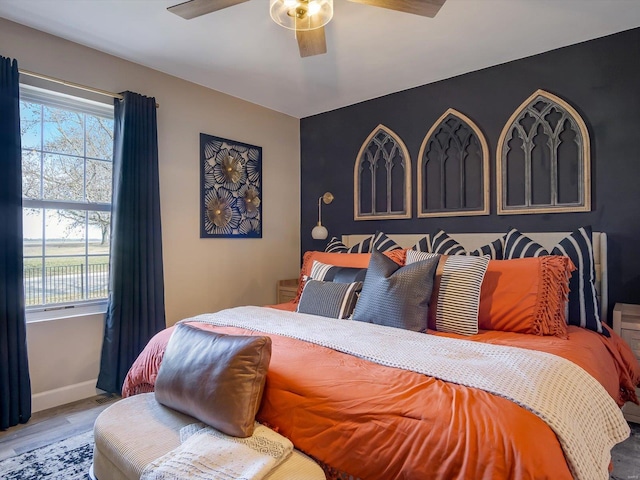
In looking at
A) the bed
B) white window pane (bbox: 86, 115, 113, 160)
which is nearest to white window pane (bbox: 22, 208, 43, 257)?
white window pane (bbox: 86, 115, 113, 160)

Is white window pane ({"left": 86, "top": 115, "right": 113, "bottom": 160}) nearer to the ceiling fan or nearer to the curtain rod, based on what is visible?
the curtain rod

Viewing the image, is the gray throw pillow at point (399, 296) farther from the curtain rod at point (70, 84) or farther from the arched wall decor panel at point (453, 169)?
the curtain rod at point (70, 84)

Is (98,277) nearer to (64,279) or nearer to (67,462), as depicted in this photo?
(64,279)

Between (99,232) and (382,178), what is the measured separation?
253 centimetres

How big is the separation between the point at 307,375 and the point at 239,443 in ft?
1.04

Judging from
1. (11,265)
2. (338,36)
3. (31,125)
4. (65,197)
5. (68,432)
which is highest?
(338,36)

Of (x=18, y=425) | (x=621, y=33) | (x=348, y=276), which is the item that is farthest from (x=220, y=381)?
(x=621, y=33)

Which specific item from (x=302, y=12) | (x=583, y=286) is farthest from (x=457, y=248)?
(x=302, y=12)

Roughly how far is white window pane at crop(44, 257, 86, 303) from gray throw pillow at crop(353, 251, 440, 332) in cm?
211

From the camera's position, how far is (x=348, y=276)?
8.44ft

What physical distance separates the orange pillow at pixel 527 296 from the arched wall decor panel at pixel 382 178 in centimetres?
142

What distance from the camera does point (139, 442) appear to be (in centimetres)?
138

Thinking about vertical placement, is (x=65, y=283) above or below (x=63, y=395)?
above

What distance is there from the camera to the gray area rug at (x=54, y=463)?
1.86 m
